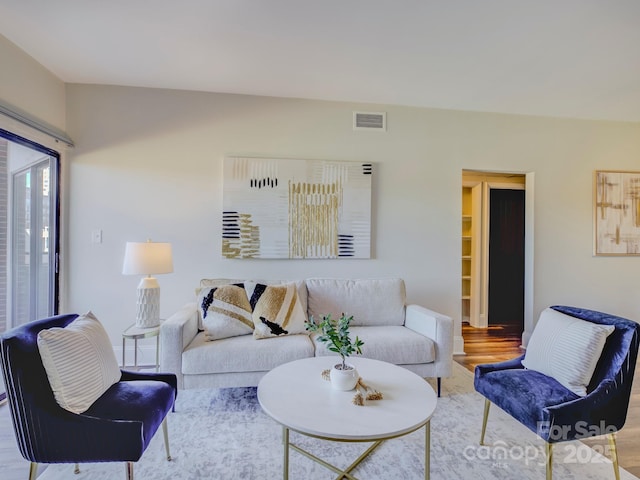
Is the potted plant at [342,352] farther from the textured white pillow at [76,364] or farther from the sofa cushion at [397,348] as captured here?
the textured white pillow at [76,364]

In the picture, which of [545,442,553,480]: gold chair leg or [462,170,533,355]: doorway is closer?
[545,442,553,480]: gold chair leg

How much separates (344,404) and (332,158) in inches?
94.0

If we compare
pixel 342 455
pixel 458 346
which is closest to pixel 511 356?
pixel 458 346

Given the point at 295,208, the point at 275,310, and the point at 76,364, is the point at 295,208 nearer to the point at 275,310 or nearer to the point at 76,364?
the point at 275,310

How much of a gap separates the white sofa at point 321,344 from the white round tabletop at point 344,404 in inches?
18.8

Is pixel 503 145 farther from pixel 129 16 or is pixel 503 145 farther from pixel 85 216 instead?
pixel 85 216

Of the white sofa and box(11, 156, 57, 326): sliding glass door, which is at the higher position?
box(11, 156, 57, 326): sliding glass door

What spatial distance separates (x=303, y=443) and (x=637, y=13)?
3.24 metres

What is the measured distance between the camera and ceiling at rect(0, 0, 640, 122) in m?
1.96

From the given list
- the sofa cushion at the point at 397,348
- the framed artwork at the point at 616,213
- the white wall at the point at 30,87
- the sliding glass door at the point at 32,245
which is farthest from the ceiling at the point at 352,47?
the sofa cushion at the point at 397,348

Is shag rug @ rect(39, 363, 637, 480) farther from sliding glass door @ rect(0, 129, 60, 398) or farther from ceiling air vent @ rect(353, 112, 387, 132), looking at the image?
ceiling air vent @ rect(353, 112, 387, 132)

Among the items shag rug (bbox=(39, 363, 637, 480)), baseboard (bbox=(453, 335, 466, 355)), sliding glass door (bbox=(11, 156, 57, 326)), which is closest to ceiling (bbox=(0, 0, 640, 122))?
sliding glass door (bbox=(11, 156, 57, 326))

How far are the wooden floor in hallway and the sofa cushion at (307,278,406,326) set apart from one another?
1.01 m

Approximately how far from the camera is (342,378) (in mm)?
1548
